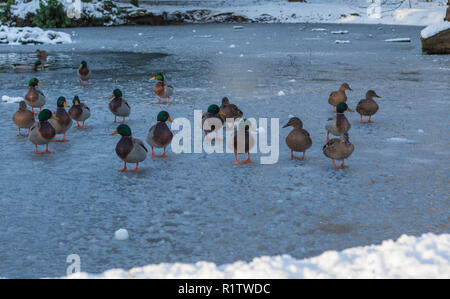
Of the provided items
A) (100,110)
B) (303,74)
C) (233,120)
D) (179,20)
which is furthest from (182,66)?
(179,20)

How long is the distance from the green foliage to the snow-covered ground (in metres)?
1.15

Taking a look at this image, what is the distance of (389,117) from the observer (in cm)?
859

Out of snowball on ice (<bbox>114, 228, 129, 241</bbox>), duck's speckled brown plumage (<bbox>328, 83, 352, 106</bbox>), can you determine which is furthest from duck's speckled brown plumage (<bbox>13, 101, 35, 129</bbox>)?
duck's speckled brown plumage (<bbox>328, 83, 352, 106</bbox>)

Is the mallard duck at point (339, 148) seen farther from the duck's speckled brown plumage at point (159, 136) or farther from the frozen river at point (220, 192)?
the duck's speckled brown plumage at point (159, 136)

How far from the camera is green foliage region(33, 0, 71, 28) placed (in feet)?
141

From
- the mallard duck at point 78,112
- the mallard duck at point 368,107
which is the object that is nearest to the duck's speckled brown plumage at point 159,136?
the mallard duck at point 78,112

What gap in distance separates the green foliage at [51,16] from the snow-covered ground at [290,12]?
3.77 ft

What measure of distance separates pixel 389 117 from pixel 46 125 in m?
5.30

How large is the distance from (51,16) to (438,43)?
3410cm

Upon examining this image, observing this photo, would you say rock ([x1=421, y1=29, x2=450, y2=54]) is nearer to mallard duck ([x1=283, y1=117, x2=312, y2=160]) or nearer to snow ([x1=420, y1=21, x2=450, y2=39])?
snow ([x1=420, y1=21, x2=450, y2=39])

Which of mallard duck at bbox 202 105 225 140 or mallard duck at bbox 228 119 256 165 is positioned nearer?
A: mallard duck at bbox 228 119 256 165

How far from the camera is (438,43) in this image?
60.7 ft

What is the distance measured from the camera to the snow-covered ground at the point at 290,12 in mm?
40844
